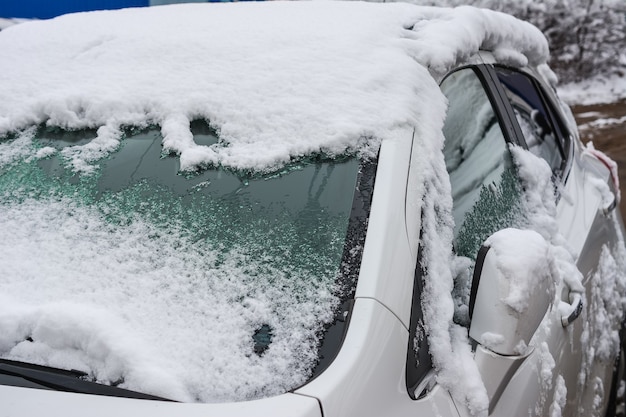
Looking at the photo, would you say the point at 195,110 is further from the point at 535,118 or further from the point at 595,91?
the point at 595,91

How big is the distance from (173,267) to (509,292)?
0.70 metres

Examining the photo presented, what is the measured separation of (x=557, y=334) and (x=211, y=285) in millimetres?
1006

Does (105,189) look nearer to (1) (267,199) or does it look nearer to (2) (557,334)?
(1) (267,199)

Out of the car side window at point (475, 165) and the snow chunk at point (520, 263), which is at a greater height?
the snow chunk at point (520, 263)

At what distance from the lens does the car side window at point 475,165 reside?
5.66 ft

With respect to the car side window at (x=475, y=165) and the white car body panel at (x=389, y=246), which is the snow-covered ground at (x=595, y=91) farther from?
the white car body panel at (x=389, y=246)

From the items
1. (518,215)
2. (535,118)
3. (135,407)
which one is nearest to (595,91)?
(535,118)

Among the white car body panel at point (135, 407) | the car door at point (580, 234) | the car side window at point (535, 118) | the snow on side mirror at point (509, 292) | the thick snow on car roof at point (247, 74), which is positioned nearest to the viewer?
the white car body panel at point (135, 407)

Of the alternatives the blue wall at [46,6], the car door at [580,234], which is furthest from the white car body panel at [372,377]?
the blue wall at [46,6]

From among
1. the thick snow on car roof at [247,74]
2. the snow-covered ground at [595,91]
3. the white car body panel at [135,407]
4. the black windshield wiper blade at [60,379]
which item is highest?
the thick snow on car roof at [247,74]

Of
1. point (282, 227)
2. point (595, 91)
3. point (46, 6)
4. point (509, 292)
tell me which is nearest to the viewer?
point (509, 292)

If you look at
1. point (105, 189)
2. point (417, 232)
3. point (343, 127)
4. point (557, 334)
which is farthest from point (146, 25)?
point (557, 334)

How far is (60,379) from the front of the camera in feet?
3.74

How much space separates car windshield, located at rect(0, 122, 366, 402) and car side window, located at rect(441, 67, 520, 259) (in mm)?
463
